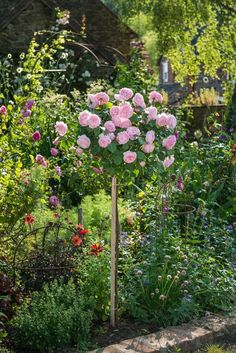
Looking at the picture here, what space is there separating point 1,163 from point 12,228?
0.72 m

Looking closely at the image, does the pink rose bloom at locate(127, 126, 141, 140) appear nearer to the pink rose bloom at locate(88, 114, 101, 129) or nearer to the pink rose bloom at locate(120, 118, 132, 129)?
the pink rose bloom at locate(120, 118, 132, 129)

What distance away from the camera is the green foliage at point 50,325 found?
480 centimetres

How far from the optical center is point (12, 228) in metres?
6.25

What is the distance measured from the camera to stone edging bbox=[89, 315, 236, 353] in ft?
15.8

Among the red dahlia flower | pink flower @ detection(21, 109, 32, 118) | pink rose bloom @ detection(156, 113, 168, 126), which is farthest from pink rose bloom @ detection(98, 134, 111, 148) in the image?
pink flower @ detection(21, 109, 32, 118)

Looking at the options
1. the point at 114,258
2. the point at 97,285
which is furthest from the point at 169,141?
the point at 97,285

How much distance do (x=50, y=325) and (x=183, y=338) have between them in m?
0.90

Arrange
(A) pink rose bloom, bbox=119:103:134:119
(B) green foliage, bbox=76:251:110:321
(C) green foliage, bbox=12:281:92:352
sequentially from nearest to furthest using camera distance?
(C) green foliage, bbox=12:281:92:352 < (A) pink rose bloom, bbox=119:103:134:119 < (B) green foliage, bbox=76:251:110:321

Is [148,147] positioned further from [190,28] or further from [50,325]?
[190,28]

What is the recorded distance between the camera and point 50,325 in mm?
4848

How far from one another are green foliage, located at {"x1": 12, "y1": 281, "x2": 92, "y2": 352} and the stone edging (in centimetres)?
24

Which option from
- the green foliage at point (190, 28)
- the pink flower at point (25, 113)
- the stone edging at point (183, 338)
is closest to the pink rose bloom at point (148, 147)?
the stone edging at point (183, 338)

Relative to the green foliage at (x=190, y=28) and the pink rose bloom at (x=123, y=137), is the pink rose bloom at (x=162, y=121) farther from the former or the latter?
the green foliage at (x=190, y=28)

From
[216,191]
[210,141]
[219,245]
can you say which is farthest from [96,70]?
[219,245]
